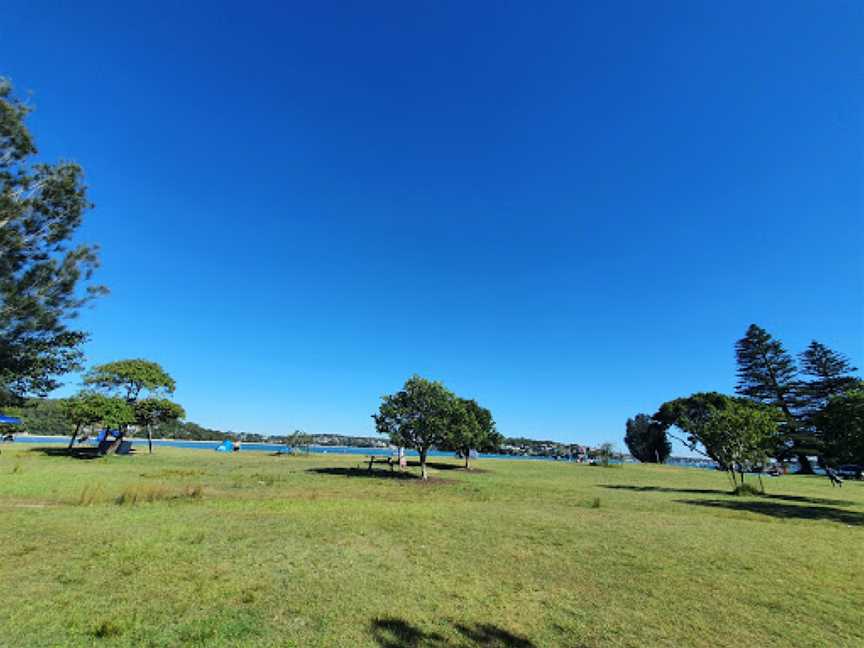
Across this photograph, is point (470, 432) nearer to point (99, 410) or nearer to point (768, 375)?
point (99, 410)

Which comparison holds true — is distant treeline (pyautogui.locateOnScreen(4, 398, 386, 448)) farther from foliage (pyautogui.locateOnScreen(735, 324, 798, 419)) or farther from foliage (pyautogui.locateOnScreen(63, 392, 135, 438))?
foliage (pyautogui.locateOnScreen(735, 324, 798, 419))

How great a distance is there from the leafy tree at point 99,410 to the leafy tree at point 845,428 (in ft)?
161

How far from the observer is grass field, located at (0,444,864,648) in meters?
5.93

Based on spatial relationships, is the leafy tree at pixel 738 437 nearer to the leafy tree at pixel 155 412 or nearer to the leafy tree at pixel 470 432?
the leafy tree at pixel 470 432

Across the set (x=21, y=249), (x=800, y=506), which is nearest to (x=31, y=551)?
(x=21, y=249)

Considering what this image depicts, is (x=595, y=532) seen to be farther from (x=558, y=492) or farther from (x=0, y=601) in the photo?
(x=0, y=601)

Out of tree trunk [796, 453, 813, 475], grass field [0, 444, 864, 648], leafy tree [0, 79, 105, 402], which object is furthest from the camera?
tree trunk [796, 453, 813, 475]

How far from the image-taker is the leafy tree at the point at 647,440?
3612 inches

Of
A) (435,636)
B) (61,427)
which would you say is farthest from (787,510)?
(61,427)

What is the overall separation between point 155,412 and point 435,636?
45.1 m

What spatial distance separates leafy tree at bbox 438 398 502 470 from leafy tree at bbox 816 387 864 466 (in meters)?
20.6

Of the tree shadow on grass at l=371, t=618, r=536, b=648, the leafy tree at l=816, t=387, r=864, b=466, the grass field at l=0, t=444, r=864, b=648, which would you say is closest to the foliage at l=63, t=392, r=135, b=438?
the grass field at l=0, t=444, r=864, b=648

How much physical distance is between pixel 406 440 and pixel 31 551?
24007 millimetres

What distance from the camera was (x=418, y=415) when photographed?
31.3 meters
